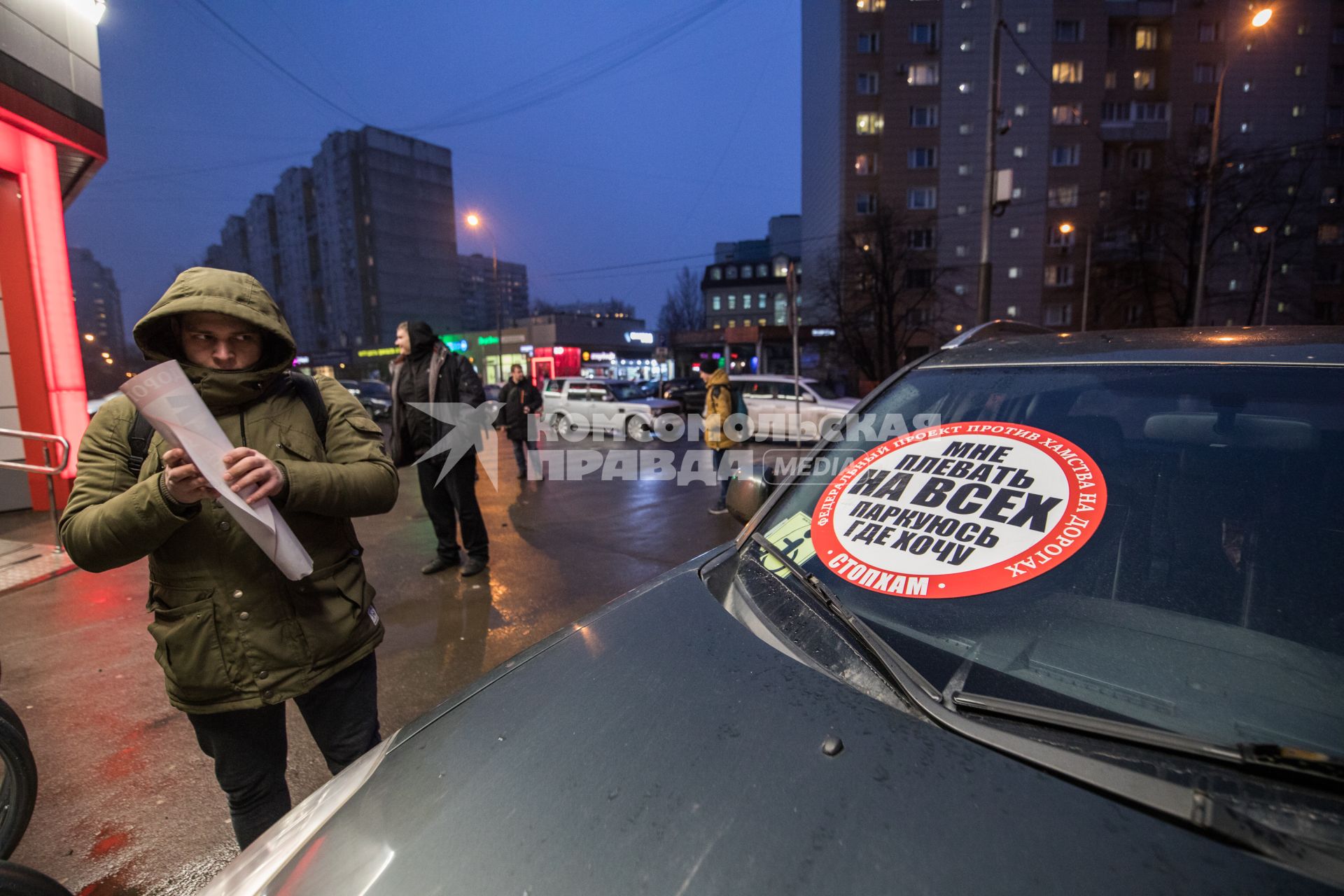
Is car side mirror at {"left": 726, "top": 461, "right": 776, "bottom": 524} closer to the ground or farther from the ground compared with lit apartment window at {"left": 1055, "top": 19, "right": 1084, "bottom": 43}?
closer to the ground

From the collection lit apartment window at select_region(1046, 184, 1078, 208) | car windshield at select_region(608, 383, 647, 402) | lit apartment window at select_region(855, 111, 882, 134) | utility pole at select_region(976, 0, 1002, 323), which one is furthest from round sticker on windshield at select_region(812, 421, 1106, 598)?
lit apartment window at select_region(1046, 184, 1078, 208)

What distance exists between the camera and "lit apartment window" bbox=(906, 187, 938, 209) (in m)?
39.7

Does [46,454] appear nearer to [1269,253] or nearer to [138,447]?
[138,447]

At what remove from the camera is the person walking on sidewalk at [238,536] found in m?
1.60

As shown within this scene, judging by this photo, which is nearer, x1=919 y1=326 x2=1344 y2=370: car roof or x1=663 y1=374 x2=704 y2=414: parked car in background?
x1=919 y1=326 x2=1344 y2=370: car roof

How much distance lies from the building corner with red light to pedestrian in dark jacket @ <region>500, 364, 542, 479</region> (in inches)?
208

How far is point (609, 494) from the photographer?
877 centimetres

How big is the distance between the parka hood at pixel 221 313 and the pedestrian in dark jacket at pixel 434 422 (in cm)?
298

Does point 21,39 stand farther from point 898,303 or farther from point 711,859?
point 898,303

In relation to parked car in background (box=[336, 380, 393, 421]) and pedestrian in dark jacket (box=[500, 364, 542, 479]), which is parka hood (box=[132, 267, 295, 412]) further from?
parked car in background (box=[336, 380, 393, 421])

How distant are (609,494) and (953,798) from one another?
26.1 ft

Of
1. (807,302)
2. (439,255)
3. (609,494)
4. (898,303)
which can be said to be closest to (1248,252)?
(898,303)

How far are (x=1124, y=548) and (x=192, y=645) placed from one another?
93.8 inches

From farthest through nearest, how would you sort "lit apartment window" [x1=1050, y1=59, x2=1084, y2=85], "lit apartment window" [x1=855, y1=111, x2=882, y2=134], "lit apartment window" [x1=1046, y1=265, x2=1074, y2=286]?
"lit apartment window" [x1=855, y1=111, x2=882, y2=134], "lit apartment window" [x1=1050, y1=59, x2=1084, y2=85], "lit apartment window" [x1=1046, y1=265, x2=1074, y2=286]
